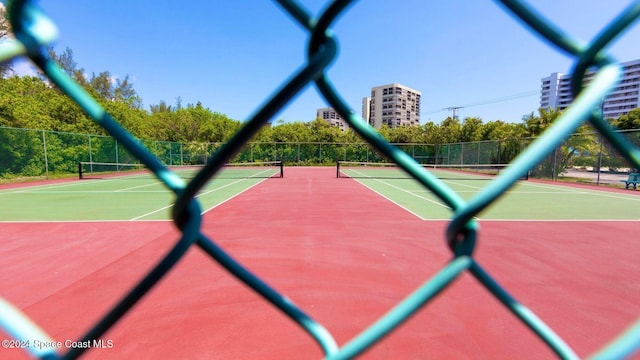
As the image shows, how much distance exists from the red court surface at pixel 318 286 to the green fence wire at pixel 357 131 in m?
0.96

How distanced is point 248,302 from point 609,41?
343 cm

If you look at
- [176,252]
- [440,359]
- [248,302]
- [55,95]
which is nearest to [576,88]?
[176,252]

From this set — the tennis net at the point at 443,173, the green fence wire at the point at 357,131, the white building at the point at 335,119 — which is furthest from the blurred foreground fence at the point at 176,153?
the green fence wire at the point at 357,131

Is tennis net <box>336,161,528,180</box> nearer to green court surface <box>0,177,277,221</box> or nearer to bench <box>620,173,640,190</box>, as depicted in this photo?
bench <box>620,173,640,190</box>

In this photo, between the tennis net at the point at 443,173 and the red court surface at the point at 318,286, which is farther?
the tennis net at the point at 443,173

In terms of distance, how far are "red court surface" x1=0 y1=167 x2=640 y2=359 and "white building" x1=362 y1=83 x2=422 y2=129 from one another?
304ft

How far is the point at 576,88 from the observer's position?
0.53 m

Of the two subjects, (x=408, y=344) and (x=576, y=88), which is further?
(x=408, y=344)

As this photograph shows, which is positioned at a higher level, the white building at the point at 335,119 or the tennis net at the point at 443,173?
the white building at the point at 335,119

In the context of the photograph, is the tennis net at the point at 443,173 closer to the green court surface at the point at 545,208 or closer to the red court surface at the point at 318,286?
the green court surface at the point at 545,208

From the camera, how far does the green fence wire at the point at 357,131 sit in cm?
44

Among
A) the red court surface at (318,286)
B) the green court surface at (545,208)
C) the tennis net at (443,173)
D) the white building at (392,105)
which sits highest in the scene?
the white building at (392,105)

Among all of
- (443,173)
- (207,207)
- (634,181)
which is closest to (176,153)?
(443,173)

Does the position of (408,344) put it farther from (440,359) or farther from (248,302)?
(248,302)
